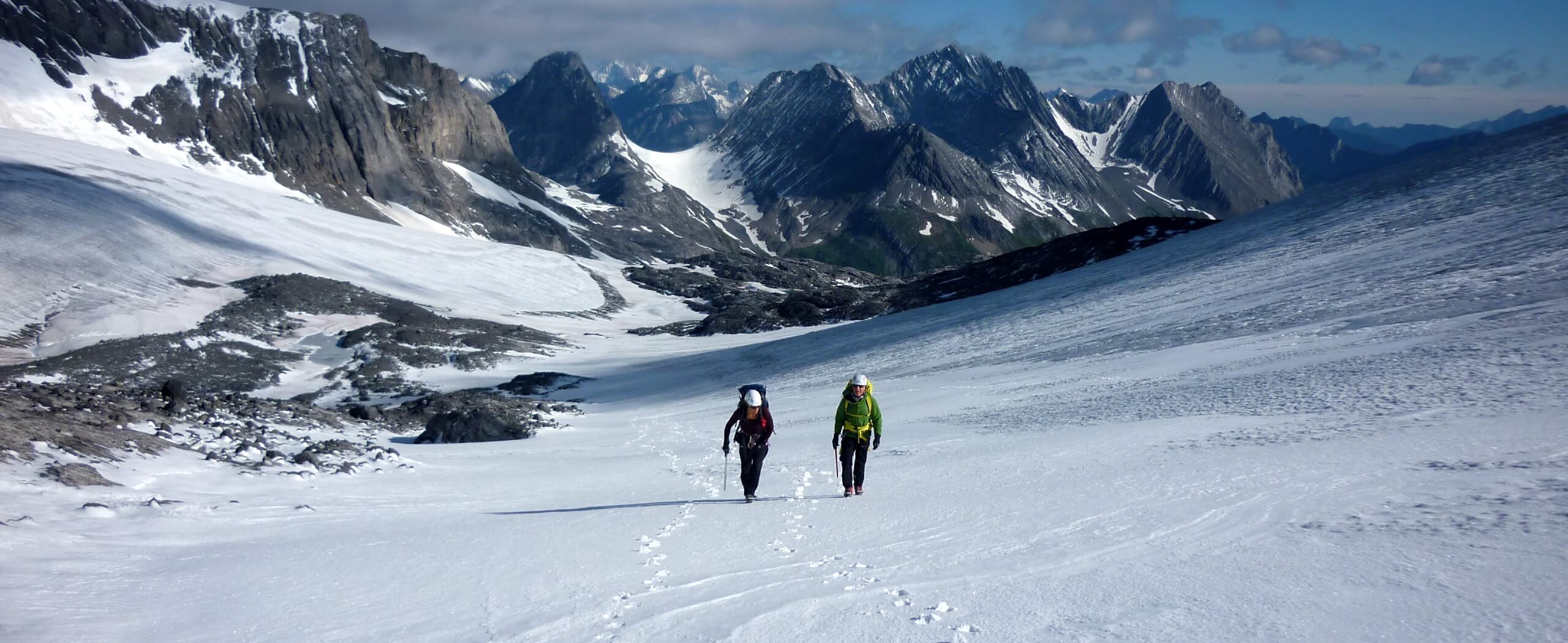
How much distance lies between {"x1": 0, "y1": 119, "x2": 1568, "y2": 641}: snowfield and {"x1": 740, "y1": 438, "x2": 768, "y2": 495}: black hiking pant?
0.39 meters

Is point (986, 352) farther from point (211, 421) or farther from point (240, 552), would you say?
point (240, 552)

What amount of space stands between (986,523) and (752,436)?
4400mm

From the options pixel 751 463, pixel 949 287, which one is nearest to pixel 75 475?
pixel 751 463

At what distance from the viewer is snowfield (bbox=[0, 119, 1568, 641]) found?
24.8ft

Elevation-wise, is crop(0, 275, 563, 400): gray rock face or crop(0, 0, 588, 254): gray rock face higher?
crop(0, 0, 588, 254): gray rock face

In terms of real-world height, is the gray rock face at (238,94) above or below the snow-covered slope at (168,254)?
above

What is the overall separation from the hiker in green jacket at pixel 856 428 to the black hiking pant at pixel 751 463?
120 centimetres

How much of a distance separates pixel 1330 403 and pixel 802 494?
9.81 m

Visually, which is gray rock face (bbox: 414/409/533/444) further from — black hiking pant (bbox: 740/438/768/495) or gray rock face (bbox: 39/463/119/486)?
black hiking pant (bbox: 740/438/768/495)

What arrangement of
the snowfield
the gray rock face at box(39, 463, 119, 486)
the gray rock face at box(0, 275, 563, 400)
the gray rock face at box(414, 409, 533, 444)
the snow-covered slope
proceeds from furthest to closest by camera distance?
the snow-covered slope → the gray rock face at box(0, 275, 563, 400) → the gray rock face at box(414, 409, 533, 444) → the gray rock face at box(39, 463, 119, 486) → the snowfield

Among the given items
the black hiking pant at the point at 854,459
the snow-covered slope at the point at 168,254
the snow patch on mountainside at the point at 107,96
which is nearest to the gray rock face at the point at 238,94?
the snow patch on mountainside at the point at 107,96

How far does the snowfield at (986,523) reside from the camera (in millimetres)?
7574

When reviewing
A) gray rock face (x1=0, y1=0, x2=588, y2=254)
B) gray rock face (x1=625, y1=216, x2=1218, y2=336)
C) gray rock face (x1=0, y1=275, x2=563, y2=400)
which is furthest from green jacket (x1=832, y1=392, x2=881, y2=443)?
gray rock face (x1=0, y1=0, x2=588, y2=254)

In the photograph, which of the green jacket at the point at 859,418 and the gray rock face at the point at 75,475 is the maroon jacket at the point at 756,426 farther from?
the gray rock face at the point at 75,475
